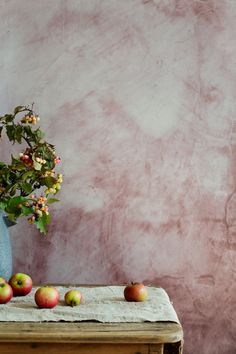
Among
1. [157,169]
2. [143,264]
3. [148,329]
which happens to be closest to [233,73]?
[157,169]

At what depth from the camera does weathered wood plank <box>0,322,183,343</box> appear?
2012 mm

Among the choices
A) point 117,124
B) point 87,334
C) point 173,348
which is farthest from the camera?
point 117,124

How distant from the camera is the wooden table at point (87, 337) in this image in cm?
202

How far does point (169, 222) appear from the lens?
9.61 ft

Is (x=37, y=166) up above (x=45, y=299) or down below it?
above

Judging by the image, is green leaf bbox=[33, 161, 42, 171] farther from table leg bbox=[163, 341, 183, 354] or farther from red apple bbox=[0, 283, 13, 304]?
table leg bbox=[163, 341, 183, 354]

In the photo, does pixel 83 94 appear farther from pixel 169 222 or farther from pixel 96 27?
pixel 169 222

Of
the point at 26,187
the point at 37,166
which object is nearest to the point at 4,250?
the point at 26,187

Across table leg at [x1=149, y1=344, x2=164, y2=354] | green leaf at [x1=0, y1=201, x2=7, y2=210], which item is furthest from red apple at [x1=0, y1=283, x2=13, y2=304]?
table leg at [x1=149, y1=344, x2=164, y2=354]

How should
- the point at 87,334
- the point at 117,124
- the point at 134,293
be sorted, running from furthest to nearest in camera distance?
the point at 117,124, the point at 134,293, the point at 87,334

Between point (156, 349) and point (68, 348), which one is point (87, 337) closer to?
point (68, 348)

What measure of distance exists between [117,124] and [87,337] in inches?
49.6

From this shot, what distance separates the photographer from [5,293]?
89.2 inches

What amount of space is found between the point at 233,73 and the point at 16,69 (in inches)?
44.8
